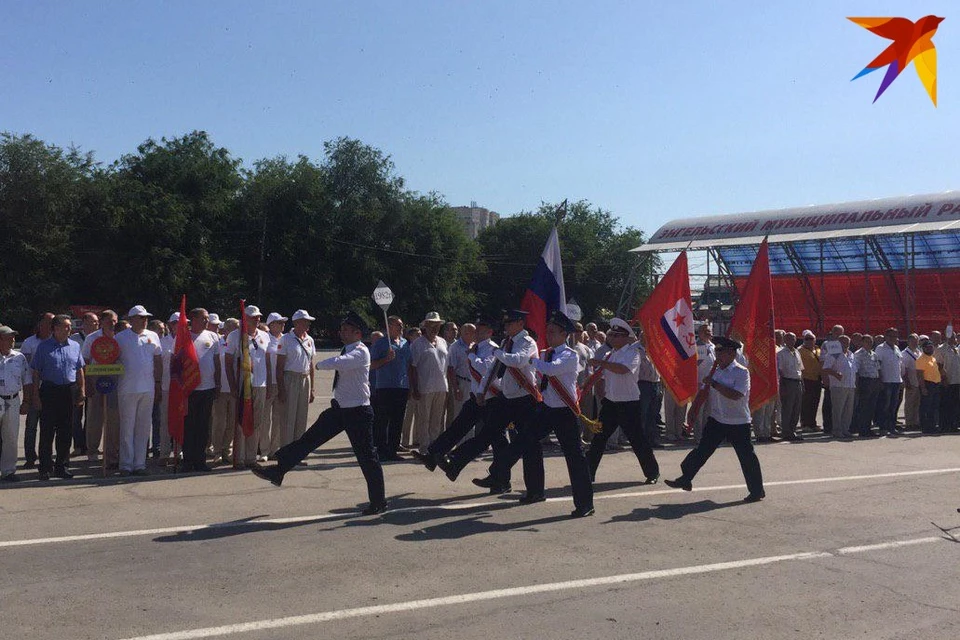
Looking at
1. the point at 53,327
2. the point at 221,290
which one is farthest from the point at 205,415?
the point at 221,290

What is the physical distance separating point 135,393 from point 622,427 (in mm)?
5613

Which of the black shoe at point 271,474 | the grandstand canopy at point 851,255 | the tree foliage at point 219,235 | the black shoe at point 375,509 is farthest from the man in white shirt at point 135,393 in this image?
the tree foliage at point 219,235

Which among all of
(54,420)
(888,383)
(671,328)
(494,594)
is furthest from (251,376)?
(888,383)

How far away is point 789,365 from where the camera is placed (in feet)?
55.0

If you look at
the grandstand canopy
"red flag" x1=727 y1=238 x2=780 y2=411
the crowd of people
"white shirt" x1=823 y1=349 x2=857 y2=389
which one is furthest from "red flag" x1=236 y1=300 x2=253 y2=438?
the grandstand canopy

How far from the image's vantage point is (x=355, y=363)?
880 centimetres

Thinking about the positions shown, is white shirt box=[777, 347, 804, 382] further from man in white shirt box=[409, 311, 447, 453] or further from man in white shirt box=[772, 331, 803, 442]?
man in white shirt box=[409, 311, 447, 453]

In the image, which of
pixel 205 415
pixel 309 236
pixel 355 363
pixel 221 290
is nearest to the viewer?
pixel 355 363

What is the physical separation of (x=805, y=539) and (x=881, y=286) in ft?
91.8

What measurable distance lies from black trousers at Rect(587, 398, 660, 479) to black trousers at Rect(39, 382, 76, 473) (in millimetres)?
5854

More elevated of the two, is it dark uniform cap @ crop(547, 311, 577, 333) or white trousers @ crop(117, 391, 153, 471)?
dark uniform cap @ crop(547, 311, 577, 333)

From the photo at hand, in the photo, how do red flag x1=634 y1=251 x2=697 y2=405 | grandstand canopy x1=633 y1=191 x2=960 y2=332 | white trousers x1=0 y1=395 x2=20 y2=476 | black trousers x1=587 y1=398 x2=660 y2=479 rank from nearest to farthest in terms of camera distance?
white trousers x1=0 y1=395 x2=20 y2=476 < black trousers x1=587 y1=398 x2=660 y2=479 < red flag x1=634 y1=251 x2=697 y2=405 < grandstand canopy x1=633 y1=191 x2=960 y2=332

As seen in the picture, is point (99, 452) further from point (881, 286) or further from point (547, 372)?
point (881, 286)

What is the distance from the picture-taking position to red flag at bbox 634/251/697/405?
12383 mm
